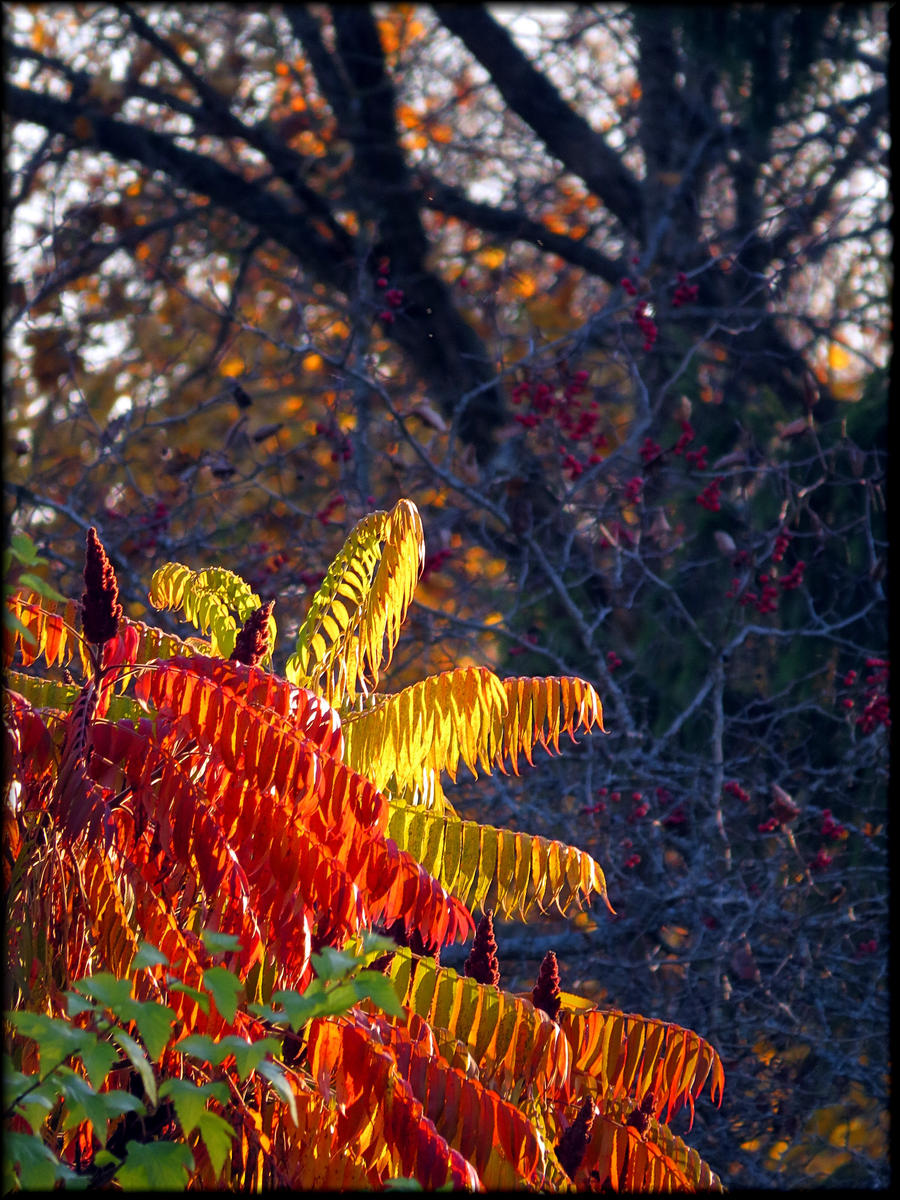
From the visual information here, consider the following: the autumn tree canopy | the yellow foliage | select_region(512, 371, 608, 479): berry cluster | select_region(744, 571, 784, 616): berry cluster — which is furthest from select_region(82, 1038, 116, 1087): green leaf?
the yellow foliage

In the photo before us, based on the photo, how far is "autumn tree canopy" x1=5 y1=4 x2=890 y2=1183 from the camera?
727cm

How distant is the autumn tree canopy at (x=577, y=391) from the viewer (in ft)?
23.9

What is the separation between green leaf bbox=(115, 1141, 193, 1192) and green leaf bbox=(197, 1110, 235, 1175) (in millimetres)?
156

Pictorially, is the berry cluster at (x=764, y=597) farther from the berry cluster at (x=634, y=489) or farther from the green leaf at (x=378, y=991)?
the green leaf at (x=378, y=991)

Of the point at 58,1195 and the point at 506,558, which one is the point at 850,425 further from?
the point at 58,1195

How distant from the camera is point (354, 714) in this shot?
427 cm

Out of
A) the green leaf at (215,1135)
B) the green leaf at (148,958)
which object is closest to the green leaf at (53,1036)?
the green leaf at (148,958)

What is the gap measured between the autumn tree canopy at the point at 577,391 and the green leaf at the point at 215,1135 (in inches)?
178

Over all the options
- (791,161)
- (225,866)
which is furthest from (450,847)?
(791,161)

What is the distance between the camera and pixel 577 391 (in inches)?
316

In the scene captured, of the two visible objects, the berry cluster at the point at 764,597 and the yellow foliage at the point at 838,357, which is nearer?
the berry cluster at the point at 764,597

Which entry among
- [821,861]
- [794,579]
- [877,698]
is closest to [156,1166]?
[821,861]

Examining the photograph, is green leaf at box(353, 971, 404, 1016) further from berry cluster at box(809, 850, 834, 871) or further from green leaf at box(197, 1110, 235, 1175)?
berry cluster at box(809, 850, 834, 871)

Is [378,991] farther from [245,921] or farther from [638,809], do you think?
[638,809]
